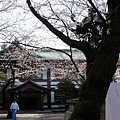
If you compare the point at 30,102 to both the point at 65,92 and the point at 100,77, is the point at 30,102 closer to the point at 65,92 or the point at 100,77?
the point at 65,92

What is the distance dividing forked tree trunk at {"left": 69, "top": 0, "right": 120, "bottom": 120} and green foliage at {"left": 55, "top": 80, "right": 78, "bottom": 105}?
79.7 ft

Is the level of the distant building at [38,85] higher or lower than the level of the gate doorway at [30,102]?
higher

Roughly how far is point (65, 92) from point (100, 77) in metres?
24.8

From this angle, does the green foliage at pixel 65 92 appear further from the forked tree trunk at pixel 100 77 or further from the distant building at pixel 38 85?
the forked tree trunk at pixel 100 77

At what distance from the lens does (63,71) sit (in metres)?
25.0

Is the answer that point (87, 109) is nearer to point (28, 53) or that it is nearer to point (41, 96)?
point (28, 53)

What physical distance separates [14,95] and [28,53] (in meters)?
10.8

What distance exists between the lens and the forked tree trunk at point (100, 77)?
3881 mm

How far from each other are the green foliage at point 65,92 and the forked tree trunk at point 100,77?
24.3 m

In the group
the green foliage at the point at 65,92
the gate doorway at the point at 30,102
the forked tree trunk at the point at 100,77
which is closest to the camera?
the forked tree trunk at the point at 100,77

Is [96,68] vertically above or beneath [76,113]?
above

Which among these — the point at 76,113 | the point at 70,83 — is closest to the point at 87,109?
the point at 76,113

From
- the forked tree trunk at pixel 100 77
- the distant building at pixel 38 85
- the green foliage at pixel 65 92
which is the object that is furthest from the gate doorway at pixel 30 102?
the forked tree trunk at pixel 100 77

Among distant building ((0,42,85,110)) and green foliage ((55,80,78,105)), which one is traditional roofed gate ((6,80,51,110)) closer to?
distant building ((0,42,85,110))
